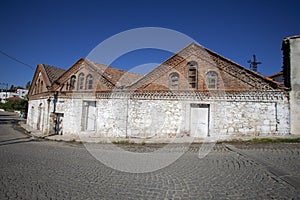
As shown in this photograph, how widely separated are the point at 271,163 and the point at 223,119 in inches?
205

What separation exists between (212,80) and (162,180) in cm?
824

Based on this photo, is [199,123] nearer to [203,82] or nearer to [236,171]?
[203,82]

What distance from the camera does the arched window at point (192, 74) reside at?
1128 cm

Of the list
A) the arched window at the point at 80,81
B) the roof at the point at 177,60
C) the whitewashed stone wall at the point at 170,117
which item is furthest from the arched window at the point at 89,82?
the roof at the point at 177,60

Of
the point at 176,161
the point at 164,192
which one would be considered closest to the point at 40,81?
the point at 176,161

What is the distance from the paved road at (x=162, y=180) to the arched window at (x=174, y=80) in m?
6.22

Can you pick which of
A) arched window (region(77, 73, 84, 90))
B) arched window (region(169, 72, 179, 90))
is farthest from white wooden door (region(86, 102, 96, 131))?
arched window (region(169, 72, 179, 90))

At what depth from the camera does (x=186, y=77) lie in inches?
450

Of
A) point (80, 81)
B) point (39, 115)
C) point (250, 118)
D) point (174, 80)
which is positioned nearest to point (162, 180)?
point (250, 118)

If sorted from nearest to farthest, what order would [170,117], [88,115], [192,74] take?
[170,117], [192,74], [88,115]

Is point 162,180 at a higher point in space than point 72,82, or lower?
lower

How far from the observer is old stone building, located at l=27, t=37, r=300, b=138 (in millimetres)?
9852

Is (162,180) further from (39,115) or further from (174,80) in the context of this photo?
(39,115)

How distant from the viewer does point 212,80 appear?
10984 mm
